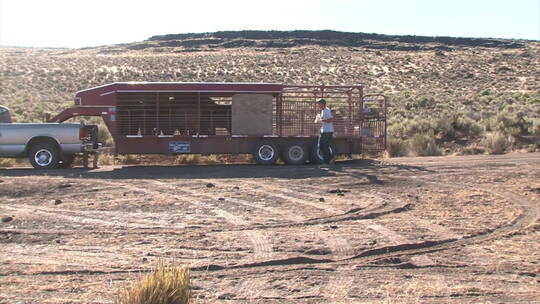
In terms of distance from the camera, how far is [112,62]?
228 ft

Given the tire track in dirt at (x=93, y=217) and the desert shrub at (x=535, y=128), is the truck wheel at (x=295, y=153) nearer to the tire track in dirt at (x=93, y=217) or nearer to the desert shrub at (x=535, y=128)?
the tire track in dirt at (x=93, y=217)

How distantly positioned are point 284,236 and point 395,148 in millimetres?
14033

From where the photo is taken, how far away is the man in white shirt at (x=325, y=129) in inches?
674

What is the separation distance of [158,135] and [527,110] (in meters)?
24.7

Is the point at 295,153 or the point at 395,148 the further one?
the point at 395,148

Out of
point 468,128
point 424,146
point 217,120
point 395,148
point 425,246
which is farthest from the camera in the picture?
point 468,128

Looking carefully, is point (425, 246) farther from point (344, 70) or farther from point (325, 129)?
point (344, 70)

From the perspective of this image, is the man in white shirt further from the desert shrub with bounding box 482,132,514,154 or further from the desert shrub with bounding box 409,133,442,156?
the desert shrub with bounding box 482,132,514,154

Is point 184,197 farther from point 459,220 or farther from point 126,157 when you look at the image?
point 126,157

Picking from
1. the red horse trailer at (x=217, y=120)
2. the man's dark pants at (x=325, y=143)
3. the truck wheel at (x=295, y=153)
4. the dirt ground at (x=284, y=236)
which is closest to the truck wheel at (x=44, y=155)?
the red horse trailer at (x=217, y=120)

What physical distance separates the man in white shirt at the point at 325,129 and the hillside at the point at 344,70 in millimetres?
9997

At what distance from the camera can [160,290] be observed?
533cm

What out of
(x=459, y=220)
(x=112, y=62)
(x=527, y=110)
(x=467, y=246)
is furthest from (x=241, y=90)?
(x=112, y=62)

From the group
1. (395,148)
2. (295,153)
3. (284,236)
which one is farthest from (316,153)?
(284,236)
